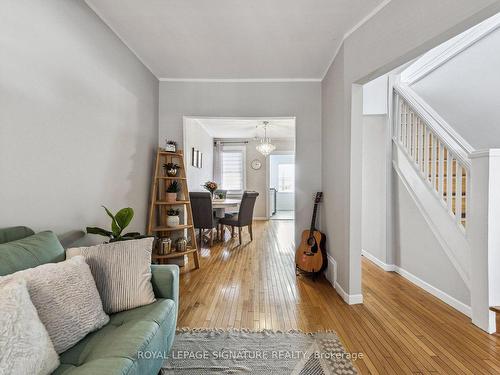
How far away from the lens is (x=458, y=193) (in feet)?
7.57

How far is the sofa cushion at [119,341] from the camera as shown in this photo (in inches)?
38.5

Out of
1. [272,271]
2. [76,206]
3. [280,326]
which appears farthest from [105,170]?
[272,271]

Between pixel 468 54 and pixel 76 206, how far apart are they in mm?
4348

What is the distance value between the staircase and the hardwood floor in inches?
14.3

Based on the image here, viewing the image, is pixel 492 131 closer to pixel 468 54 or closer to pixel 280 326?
pixel 468 54

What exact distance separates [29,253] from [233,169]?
6602 millimetres

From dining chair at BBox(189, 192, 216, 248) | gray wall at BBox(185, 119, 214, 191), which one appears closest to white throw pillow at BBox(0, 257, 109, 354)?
dining chair at BBox(189, 192, 216, 248)

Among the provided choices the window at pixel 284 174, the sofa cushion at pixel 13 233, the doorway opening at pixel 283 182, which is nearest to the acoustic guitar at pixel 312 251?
the sofa cushion at pixel 13 233

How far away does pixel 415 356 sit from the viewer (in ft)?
5.39

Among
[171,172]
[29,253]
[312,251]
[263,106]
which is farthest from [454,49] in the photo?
[29,253]

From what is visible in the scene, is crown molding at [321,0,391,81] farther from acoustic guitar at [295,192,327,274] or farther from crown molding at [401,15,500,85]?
acoustic guitar at [295,192,327,274]

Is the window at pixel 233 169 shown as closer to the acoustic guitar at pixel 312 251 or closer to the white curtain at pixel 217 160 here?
the white curtain at pixel 217 160

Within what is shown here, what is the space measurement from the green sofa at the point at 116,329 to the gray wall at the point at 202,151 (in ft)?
9.95

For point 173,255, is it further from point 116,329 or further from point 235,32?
point 235,32
